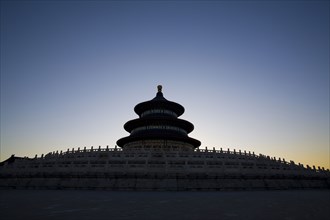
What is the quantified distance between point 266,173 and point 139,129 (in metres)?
27.9

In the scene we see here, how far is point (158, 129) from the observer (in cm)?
4041

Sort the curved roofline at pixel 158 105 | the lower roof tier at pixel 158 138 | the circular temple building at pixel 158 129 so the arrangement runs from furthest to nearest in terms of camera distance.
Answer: the curved roofline at pixel 158 105 < the circular temple building at pixel 158 129 < the lower roof tier at pixel 158 138

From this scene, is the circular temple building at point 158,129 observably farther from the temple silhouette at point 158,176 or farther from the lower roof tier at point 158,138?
the temple silhouette at point 158,176

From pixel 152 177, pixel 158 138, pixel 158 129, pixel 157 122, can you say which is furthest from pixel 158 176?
pixel 157 122

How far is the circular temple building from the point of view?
38.4 m

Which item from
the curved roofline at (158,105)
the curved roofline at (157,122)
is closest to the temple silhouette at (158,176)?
the curved roofline at (157,122)

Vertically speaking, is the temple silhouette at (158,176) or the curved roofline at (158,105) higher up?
the curved roofline at (158,105)

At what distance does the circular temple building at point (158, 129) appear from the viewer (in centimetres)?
3844

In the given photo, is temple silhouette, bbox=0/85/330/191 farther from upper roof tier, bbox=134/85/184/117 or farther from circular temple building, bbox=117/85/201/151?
upper roof tier, bbox=134/85/184/117

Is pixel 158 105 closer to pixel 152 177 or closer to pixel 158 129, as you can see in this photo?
pixel 158 129

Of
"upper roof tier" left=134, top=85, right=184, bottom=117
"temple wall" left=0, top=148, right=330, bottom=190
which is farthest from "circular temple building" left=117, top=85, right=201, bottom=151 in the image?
"temple wall" left=0, top=148, right=330, bottom=190

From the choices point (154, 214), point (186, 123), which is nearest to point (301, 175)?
point (154, 214)

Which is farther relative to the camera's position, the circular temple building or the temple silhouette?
the circular temple building

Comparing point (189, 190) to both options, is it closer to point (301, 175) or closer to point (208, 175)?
point (208, 175)
